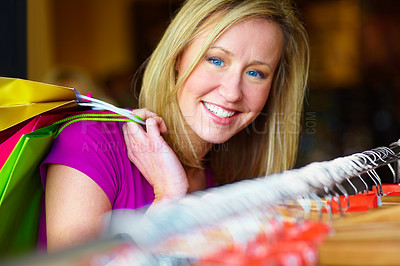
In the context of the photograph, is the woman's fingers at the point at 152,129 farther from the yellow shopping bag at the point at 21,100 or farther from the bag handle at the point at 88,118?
the yellow shopping bag at the point at 21,100

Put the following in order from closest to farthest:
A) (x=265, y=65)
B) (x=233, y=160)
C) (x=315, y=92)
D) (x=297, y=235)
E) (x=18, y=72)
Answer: (x=297, y=235)
(x=265, y=65)
(x=18, y=72)
(x=233, y=160)
(x=315, y=92)

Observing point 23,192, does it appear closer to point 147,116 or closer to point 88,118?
point 88,118

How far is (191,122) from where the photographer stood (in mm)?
1677

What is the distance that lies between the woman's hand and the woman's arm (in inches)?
8.5

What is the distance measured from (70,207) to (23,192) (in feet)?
0.37

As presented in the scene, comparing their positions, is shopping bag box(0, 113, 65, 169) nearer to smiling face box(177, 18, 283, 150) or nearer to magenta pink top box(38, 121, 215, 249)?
magenta pink top box(38, 121, 215, 249)

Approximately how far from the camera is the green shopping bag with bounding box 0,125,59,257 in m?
1.12

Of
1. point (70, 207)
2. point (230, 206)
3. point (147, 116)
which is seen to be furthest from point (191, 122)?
point (230, 206)

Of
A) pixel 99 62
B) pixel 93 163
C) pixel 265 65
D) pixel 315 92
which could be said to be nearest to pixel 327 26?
pixel 315 92

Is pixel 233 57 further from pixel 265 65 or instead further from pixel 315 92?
pixel 315 92

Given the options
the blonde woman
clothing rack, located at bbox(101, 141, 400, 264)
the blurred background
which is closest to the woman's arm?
the blonde woman

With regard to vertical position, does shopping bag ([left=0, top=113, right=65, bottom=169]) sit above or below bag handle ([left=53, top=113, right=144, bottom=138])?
below

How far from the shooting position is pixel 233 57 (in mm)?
1558

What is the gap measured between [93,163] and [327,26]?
5.19 meters
